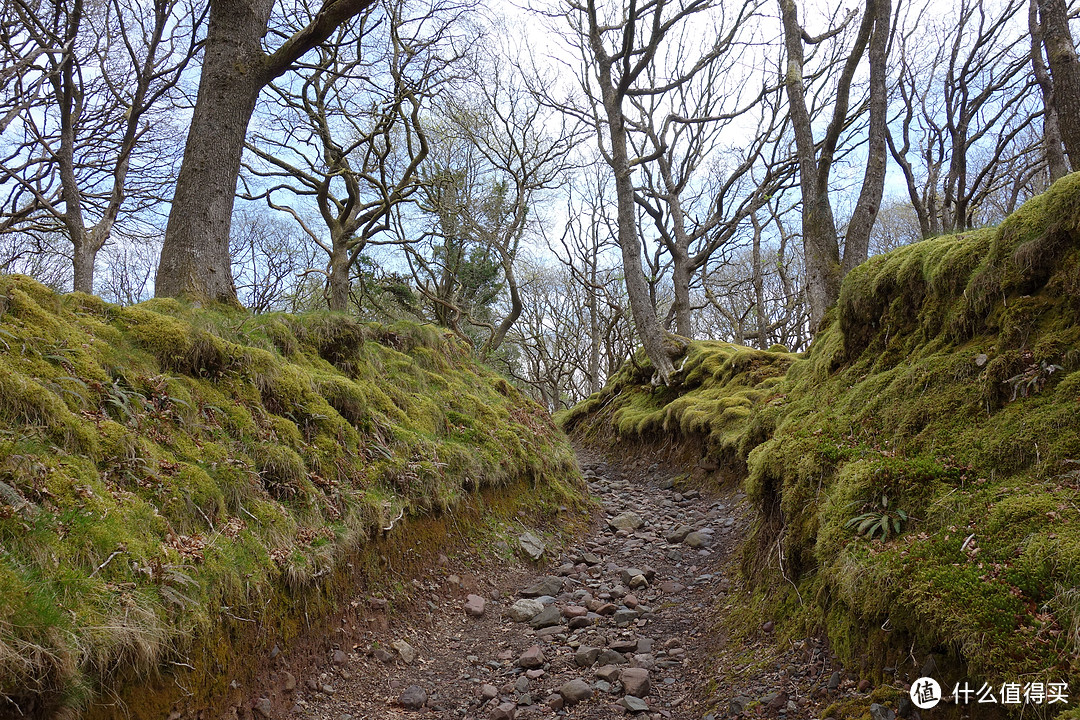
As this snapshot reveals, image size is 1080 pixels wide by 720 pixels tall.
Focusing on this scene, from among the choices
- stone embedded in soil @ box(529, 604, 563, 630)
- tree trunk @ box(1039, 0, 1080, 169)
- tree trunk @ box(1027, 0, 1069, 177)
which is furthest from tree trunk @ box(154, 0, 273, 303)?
tree trunk @ box(1027, 0, 1069, 177)

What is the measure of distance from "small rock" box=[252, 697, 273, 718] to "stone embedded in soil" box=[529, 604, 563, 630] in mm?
1974

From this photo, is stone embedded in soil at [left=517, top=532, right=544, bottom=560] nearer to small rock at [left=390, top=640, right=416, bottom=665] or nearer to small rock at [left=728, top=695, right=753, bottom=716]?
small rock at [left=390, top=640, right=416, bottom=665]

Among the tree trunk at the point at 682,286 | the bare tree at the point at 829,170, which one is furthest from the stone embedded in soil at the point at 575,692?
the tree trunk at the point at 682,286

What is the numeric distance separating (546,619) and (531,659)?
615mm

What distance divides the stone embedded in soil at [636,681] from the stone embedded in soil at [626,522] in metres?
3.13

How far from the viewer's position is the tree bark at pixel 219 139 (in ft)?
17.5

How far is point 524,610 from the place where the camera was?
4.41m

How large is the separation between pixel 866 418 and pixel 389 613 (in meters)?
3.53

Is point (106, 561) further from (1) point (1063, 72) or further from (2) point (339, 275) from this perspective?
(2) point (339, 275)

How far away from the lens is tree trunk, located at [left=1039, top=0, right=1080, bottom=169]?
4824 mm

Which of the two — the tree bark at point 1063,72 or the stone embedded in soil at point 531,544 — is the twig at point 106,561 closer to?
the stone embedded in soil at point 531,544

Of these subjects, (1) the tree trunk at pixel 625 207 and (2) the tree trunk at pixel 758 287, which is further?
(2) the tree trunk at pixel 758 287

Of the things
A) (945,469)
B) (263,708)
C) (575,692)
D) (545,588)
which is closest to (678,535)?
(545,588)

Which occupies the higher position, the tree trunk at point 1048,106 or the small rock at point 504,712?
the tree trunk at point 1048,106
